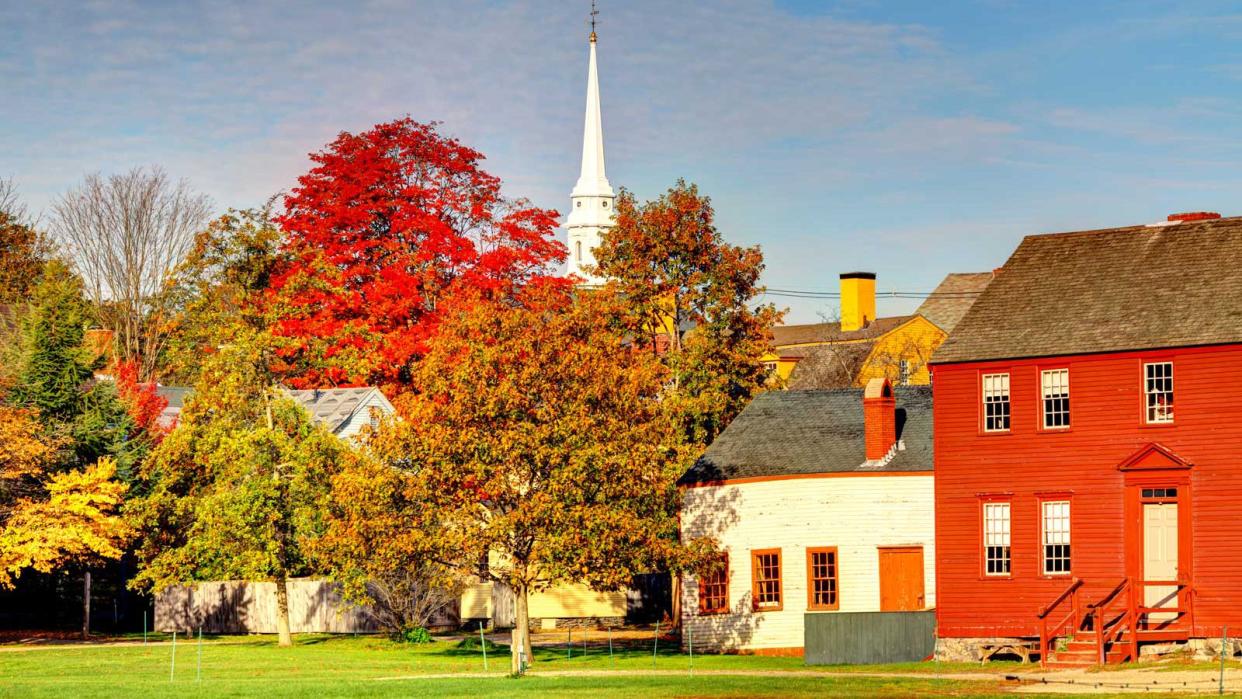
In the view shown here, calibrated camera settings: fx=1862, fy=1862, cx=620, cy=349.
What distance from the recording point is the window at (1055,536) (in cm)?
4400

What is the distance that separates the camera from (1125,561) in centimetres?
4288

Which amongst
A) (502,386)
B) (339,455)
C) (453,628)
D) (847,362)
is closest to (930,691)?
(502,386)

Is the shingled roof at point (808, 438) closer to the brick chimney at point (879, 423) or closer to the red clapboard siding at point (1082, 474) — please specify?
the brick chimney at point (879, 423)

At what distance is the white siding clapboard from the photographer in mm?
47438

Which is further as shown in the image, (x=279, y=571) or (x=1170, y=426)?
(x=279, y=571)

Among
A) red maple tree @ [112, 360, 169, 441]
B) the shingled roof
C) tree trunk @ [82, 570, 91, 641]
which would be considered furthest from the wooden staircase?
red maple tree @ [112, 360, 169, 441]

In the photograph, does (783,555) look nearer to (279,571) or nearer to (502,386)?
(502,386)

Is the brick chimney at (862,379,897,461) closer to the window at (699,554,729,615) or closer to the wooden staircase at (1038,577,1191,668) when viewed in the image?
the window at (699,554,729,615)

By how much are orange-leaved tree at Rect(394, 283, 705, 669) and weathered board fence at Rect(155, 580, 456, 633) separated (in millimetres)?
16611

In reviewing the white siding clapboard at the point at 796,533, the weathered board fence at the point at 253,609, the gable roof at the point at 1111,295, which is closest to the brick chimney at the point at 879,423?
the white siding clapboard at the point at 796,533

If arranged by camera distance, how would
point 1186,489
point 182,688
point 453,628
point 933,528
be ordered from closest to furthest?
point 182,688, point 1186,489, point 933,528, point 453,628

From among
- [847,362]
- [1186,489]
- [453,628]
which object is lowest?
[453,628]

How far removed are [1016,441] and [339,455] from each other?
62.8ft

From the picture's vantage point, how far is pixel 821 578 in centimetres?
4853
